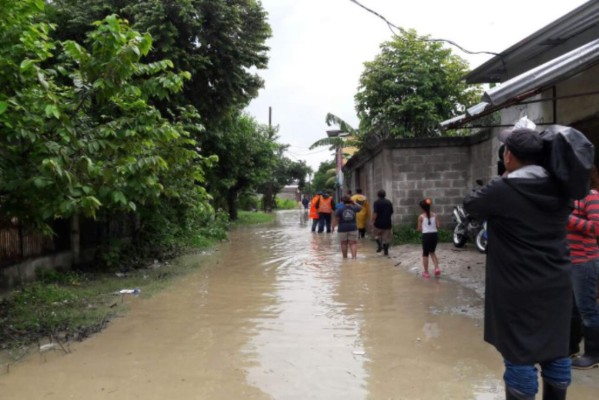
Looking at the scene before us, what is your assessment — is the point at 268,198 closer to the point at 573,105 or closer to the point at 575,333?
the point at 573,105

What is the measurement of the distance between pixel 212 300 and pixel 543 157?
5.61 metres

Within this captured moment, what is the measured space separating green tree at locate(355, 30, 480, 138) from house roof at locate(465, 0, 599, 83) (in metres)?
8.24

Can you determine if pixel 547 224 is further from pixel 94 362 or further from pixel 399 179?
pixel 399 179

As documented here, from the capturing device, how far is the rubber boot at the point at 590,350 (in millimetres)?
4238

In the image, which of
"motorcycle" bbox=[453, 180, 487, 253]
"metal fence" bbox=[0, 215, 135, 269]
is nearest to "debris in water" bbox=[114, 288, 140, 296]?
"metal fence" bbox=[0, 215, 135, 269]

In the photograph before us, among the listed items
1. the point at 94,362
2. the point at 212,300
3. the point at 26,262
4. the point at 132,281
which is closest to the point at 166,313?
the point at 212,300

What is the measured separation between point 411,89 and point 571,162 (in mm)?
15982

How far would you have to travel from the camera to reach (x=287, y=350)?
5.06m

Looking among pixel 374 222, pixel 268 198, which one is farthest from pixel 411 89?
pixel 268 198

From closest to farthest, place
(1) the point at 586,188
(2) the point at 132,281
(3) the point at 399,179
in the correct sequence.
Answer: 1. (1) the point at 586,188
2. (2) the point at 132,281
3. (3) the point at 399,179

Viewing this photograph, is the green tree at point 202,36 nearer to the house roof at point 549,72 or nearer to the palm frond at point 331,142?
the house roof at point 549,72

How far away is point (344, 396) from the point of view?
3934mm

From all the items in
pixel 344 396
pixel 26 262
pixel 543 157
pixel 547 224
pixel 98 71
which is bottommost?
pixel 344 396

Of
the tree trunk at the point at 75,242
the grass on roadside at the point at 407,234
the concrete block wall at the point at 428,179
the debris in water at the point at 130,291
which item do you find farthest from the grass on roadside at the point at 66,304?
the concrete block wall at the point at 428,179
